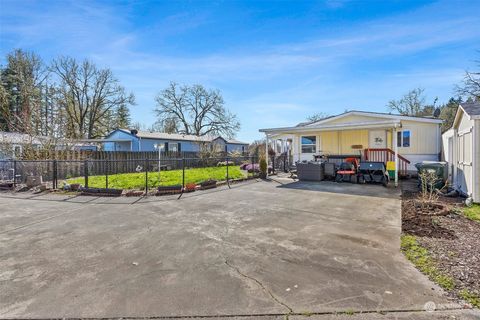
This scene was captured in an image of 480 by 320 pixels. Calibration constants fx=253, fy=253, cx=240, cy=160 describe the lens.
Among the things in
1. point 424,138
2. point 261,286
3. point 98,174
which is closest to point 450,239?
point 261,286

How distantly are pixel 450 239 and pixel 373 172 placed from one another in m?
7.37

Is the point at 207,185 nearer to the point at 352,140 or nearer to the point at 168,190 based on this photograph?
the point at 168,190

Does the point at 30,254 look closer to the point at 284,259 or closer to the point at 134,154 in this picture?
the point at 284,259

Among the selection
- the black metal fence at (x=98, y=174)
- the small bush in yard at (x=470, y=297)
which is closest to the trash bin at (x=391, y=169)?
the black metal fence at (x=98, y=174)

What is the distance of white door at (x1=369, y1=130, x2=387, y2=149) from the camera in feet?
44.5

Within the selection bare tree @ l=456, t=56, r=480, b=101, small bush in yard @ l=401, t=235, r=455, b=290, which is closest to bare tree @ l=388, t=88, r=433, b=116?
bare tree @ l=456, t=56, r=480, b=101

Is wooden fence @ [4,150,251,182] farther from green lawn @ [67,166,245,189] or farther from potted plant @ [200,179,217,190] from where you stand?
potted plant @ [200,179,217,190]

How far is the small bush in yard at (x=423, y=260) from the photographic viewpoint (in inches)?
108

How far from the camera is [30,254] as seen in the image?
12.2 feet

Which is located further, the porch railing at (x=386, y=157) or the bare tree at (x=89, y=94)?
the bare tree at (x=89, y=94)

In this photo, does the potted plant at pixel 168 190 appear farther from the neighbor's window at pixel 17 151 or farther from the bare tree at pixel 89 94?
the bare tree at pixel 89 94

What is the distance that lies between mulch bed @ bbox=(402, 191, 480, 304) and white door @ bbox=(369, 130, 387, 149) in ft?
25.1

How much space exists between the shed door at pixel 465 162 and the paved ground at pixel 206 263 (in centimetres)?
245

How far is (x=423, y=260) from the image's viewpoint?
3285 millimetres
